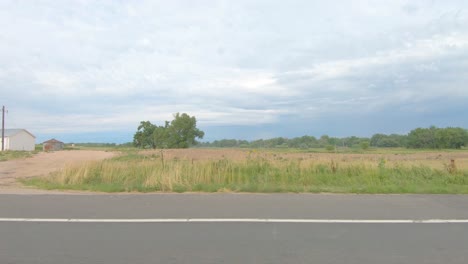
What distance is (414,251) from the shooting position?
5.36 m

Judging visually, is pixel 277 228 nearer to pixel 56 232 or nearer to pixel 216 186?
pixel 56 232

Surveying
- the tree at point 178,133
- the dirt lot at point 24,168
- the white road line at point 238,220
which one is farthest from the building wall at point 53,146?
the white road line at point 238,220

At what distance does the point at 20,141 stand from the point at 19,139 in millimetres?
591

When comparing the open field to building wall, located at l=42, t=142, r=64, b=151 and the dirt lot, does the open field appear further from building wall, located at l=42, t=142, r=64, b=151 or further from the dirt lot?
building wall, located at l=42, t=142, r=64, b=151

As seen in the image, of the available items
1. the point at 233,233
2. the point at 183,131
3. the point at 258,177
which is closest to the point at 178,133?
the point at 183,131

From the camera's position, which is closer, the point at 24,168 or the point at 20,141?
the point at 24,168

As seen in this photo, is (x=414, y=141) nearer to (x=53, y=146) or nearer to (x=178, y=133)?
(x=178, y=133)

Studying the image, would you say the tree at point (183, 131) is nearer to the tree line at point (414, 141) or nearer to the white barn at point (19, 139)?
the tree line at point (414, 141)

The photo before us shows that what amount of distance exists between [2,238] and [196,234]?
10.3ft

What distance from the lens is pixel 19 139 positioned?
82.1 m

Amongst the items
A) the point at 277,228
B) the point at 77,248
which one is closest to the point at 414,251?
the point at 277,228

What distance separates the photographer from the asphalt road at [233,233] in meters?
5.13

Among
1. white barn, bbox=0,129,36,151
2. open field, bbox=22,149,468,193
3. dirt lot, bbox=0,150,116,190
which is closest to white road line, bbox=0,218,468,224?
open field, bbox=22,149,468,193

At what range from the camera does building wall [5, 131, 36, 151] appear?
7829 centimetres
